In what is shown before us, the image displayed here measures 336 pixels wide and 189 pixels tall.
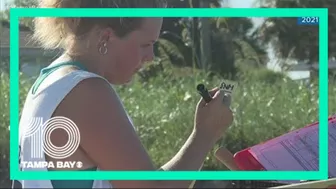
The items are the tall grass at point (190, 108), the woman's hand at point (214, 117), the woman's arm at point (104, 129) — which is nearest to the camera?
the woman's arm at point (104, 129)

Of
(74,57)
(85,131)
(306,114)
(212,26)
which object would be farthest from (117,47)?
(306,114)

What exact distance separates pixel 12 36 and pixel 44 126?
65cm

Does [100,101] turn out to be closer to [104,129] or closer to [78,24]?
[104,129]

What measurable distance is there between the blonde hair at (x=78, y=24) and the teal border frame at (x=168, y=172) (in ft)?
0.04

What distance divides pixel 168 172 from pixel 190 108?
167 cm

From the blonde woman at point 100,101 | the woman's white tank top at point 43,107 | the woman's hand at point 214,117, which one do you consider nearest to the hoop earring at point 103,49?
the blonde woman at point 100,101

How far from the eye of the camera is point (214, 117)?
1.39m

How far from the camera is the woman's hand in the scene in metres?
1.35

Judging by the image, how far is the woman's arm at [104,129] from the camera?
121cm

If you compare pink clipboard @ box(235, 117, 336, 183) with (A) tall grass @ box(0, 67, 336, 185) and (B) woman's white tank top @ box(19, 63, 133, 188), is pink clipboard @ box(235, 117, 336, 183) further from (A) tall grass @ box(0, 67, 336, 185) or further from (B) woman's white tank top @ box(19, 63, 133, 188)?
(A) tall grass @ box(0, 67, 336, 185)

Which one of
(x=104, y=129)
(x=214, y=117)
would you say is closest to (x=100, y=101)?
(x=104, y=129)

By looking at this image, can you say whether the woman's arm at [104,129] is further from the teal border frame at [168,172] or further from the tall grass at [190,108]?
the tall grass at [190,108]

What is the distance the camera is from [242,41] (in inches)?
116

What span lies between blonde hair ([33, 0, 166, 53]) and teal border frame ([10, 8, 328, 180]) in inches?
0.5
